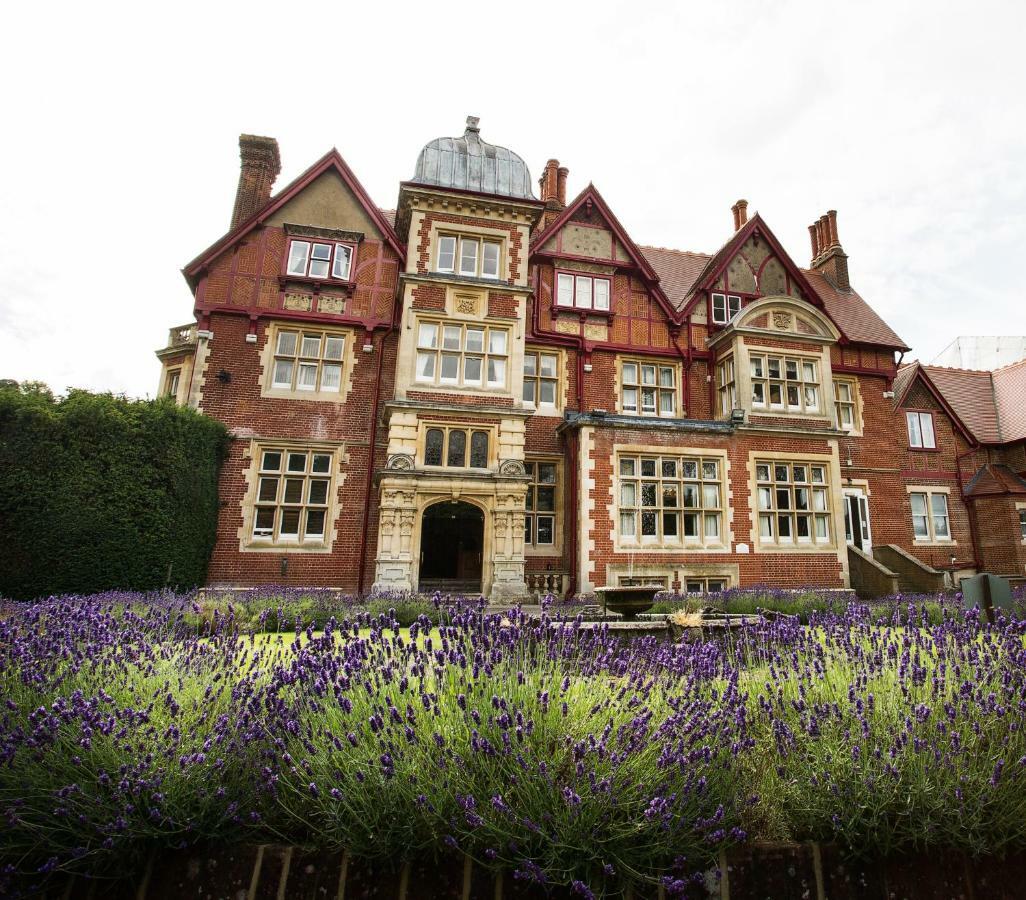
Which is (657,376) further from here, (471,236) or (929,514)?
(929,514)

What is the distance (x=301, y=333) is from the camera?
1584cm

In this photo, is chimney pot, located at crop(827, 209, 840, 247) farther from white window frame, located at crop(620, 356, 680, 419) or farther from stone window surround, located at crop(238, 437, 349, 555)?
stone window surround, located at crop(238, 437, 349, 555)

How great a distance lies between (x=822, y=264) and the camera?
2386 centimetres

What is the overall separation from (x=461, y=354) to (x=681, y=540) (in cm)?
755

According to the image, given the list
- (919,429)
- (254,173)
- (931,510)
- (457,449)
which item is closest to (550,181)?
(254,173)

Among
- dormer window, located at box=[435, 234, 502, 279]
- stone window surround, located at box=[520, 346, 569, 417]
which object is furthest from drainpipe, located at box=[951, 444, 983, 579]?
dormer window, located at box=[435, 234, 502, 279]

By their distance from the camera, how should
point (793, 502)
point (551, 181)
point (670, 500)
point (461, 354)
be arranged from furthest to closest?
point (551, 181), point (793, 502), point (461, 354), point (670, 500)

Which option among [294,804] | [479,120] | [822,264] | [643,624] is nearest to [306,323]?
[479,120]

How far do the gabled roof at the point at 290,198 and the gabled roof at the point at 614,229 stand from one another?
4573 millimetres

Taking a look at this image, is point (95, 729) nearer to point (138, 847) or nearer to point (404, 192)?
point (138, 847)

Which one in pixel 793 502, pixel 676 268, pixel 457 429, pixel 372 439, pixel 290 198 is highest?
pixel 676 268

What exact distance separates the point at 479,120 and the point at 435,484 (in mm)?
12185

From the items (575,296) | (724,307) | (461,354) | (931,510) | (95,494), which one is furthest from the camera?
(931,510)

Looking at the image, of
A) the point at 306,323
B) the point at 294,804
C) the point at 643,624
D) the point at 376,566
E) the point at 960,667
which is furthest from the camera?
the point at 306,323
